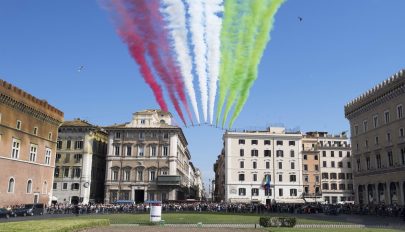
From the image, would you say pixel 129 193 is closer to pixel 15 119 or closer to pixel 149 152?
pixel 149 152

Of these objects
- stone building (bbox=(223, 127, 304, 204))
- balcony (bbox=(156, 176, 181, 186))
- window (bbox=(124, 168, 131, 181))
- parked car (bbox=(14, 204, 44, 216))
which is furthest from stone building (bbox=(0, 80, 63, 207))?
stone building (bbox=(223, 127, 304, 204))

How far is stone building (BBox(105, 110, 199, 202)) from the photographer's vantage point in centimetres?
7662

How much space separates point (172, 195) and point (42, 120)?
27132 mm

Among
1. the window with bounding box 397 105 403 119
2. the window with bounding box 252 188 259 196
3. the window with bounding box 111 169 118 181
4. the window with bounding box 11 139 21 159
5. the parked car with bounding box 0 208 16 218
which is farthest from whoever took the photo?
the window with bounding box 252 188 259 196

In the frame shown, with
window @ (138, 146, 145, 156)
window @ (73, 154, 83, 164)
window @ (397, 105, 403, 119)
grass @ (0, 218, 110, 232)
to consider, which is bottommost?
grass @ (0, 218, 110, 232)

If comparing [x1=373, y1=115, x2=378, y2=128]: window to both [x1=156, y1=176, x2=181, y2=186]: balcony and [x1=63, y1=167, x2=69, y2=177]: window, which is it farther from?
[x1=63, y1=167, x2=69, y2=177]: window

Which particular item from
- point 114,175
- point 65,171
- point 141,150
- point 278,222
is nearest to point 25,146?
point 65,171

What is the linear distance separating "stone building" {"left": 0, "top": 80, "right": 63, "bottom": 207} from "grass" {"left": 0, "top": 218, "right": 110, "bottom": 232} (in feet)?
95.7

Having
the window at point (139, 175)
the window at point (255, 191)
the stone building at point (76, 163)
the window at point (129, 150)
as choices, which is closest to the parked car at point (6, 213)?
the stone building at point (76, 163)

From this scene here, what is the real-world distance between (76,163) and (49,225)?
190 feet

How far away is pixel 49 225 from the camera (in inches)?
873

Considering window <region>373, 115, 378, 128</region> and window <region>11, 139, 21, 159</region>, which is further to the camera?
window <region>373, 115, 378, 128</region>

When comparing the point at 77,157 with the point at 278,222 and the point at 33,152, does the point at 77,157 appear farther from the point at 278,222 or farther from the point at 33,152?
the point at 278,222

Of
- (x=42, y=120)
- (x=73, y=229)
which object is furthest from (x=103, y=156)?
(x=73, y=229)
